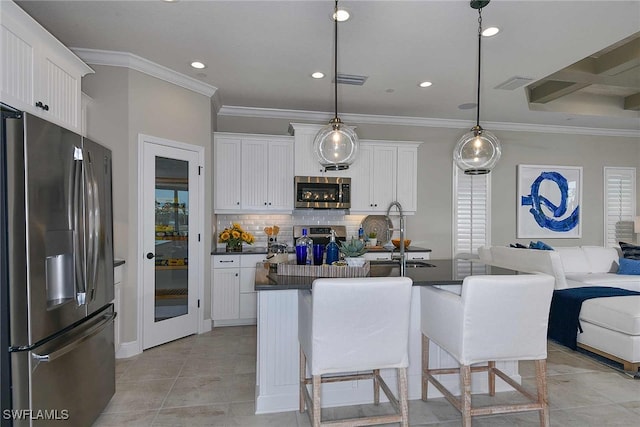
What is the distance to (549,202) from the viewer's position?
615 centimetres

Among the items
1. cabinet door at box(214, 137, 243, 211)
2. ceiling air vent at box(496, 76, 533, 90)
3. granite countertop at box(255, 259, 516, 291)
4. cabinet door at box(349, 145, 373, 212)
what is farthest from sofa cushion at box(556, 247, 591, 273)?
cabinet door at box(214, 137, 243, 211)

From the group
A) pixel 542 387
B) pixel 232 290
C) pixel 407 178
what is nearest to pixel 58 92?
pixel 232 290

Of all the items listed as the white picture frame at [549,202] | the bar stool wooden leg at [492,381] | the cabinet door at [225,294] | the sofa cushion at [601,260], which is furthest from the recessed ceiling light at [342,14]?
the sofa cushion at [601,260]

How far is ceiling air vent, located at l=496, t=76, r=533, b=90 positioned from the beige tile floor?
2.89 m

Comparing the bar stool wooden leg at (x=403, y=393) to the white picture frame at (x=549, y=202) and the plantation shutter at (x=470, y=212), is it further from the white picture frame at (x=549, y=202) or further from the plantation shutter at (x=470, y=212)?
the white picture frame at (x=549, y=202)

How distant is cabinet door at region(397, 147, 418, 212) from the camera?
5.20 metres

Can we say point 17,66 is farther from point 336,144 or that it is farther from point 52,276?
point 336,144

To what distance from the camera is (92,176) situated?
2254 millimetres

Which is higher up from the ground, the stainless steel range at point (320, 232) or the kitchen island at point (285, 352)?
the stainless steel range at point (320, 232)

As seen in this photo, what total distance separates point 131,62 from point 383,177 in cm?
331

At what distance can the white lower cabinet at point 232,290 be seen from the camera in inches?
174

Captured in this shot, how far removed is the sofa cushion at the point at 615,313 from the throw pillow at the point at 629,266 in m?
1.70

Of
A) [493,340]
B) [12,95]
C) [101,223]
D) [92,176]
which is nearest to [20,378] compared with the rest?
[101,223]

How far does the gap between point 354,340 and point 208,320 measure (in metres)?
2.89
